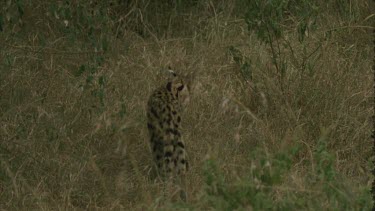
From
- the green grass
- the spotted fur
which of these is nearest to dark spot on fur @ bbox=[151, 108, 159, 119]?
the spotted fur

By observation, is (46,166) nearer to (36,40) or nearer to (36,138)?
(36,138)

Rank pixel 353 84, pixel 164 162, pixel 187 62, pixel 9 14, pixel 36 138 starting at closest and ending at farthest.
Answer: pixel 9 14
pixel 164 162
pixel 36 138
pixel 353 84
pixel 187 62

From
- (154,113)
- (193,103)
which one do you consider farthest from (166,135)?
(193,103)

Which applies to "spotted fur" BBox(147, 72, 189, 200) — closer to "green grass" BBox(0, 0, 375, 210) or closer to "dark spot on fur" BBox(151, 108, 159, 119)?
"dark spot on fur" BBox(151, 108, 159, 119)

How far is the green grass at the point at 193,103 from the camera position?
5.22 meters

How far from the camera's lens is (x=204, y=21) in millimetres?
8102

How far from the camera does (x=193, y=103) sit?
6.66 metres

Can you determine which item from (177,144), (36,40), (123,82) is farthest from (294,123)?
(36,40)

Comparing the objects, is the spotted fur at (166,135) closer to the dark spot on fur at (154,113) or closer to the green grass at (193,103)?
the dark spot on fur at (154,113)

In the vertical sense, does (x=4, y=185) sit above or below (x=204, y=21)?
below

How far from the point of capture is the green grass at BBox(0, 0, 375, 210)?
5.22 m

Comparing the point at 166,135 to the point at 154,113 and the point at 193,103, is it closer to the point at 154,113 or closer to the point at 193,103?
the point at 154,113

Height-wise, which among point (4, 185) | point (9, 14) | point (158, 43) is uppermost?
point (9, 14)

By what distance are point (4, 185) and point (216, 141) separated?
5.01 feet
